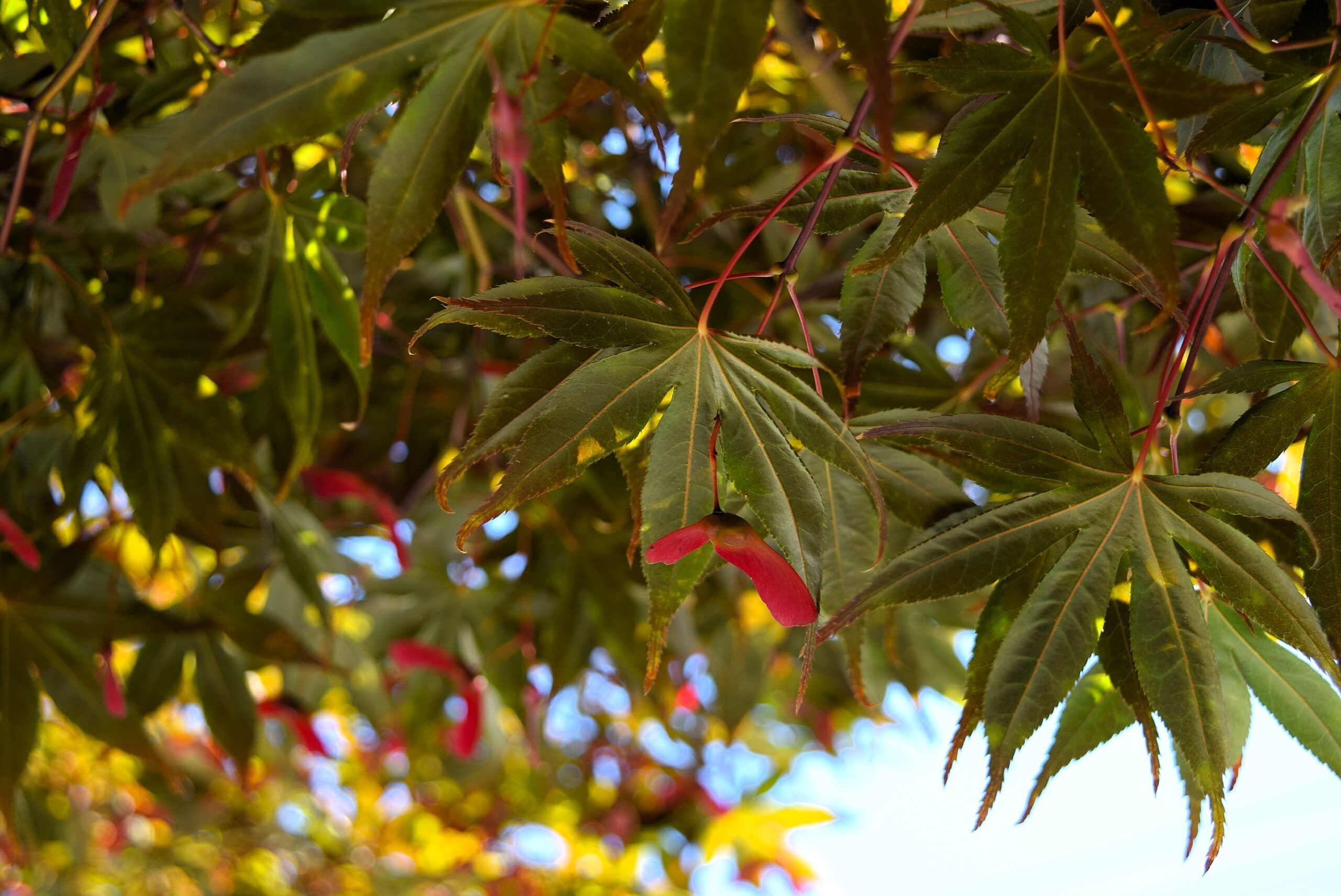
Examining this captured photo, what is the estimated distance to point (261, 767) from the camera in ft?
6.83

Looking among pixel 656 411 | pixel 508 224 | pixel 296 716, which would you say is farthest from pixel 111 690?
pixel 656 411

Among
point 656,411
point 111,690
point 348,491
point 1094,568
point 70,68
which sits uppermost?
point 348,491

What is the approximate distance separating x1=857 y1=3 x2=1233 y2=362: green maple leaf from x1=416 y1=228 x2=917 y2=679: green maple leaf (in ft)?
0.33

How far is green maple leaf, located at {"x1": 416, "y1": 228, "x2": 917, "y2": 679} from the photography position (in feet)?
1.64

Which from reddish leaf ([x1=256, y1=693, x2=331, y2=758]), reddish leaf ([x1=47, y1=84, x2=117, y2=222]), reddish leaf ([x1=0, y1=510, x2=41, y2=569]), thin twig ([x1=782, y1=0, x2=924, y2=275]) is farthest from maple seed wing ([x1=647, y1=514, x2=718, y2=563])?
reddish leaf ([x1=256, y1=693, x2=331, y2=758])

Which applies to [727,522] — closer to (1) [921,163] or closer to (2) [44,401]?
(1) [921,163]

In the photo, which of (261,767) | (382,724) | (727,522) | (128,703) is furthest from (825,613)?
(261,767)

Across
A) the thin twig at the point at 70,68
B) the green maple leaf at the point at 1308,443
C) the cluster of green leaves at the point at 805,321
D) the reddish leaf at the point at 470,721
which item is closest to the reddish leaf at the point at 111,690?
the cluster of green leaves at the point at 805,321

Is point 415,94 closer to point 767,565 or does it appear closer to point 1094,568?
point 767,565

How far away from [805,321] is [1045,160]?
0.29 meters

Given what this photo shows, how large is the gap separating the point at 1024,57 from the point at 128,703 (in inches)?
56.1

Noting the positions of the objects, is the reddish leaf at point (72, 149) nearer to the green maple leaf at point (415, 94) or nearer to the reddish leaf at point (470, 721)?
the green maple leaf at point (415, 94)

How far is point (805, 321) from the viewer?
77cm

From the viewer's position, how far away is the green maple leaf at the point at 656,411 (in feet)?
1.64
